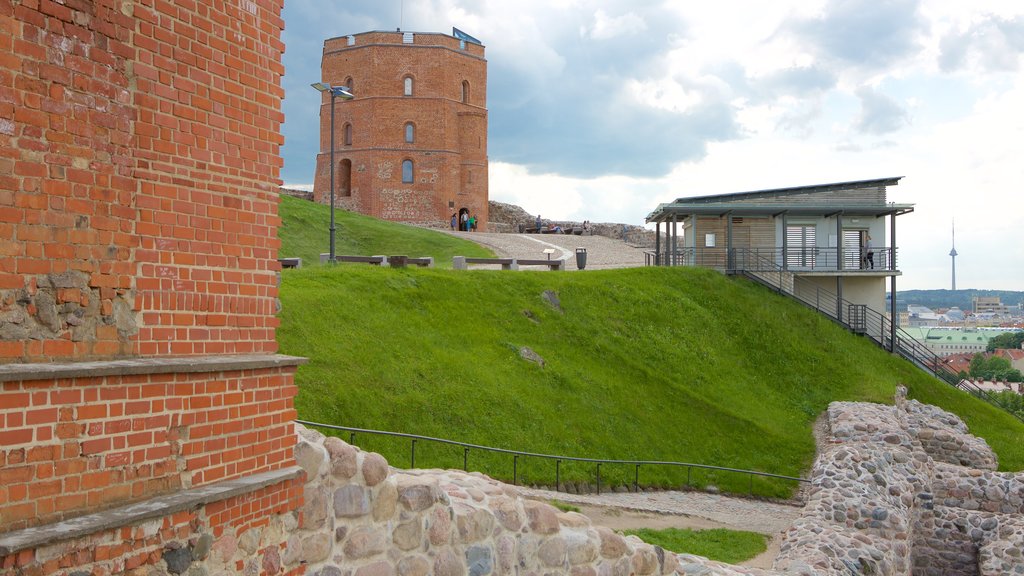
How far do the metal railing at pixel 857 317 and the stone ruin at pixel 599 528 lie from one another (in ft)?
44.1

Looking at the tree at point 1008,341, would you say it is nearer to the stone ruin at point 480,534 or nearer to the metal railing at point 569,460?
the metal railing at point 569,460

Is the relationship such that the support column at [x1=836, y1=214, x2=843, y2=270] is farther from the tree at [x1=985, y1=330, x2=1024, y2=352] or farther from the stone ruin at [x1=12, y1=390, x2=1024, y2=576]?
the tree at [x1=985, y1=330, x2=1024, y2=352]

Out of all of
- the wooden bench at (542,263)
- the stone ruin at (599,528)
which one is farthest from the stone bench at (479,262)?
the stone ruin at (599,528)

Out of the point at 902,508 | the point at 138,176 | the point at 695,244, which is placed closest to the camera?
the point at 138,176

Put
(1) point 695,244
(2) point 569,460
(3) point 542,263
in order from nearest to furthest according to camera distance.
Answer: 1. (2) point 569,460
2. (3) point 542,263
3. (1) point 695,244

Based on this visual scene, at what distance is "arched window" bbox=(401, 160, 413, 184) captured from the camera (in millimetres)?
58688

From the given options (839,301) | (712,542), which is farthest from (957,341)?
(712,542)

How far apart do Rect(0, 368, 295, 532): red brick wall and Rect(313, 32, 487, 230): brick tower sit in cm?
5348

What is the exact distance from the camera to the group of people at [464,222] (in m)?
58.5

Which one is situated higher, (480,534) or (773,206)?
(773,206)

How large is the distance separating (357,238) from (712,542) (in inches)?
1323

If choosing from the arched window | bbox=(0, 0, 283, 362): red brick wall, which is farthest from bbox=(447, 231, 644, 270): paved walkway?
bbox=(0, 0, 283, 362): red brick wall

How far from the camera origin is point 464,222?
59.7m

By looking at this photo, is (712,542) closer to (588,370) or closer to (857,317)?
(588,370)
